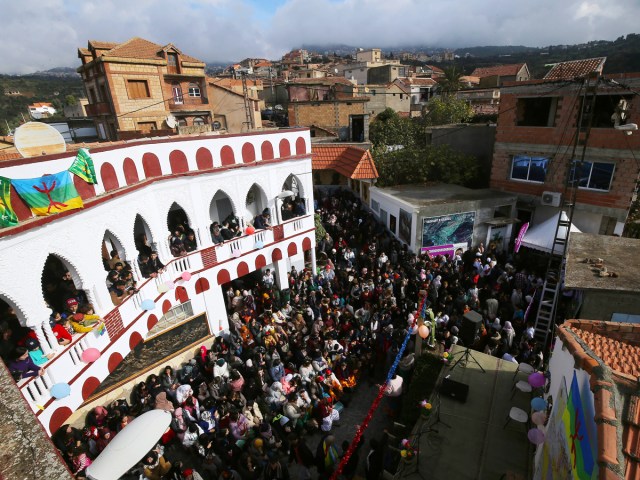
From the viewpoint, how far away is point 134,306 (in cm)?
941

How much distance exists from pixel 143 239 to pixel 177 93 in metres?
Answer: 24.6

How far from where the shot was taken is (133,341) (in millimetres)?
9492

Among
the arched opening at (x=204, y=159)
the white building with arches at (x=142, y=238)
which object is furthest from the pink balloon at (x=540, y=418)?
the arched opening at (x=204, y=159)

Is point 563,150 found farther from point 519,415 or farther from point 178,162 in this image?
point 178,162

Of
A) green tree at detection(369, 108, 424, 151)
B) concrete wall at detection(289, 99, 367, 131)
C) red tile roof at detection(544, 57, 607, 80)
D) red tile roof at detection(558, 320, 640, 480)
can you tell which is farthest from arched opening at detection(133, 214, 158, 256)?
concrete wall at detection(289, 99, 367, 131)

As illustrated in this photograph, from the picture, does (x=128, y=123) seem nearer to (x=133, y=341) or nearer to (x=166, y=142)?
(x=166, y=142)

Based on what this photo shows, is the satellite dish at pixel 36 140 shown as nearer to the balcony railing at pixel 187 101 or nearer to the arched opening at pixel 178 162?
the arched opening at pixel 178 162

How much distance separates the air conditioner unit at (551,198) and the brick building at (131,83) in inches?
853

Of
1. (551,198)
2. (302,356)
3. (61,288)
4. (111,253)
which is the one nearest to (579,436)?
(302,356)

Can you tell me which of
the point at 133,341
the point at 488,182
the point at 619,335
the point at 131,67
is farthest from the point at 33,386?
the point at 131,67

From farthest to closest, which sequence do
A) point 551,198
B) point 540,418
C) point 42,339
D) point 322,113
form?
point 322,113, point 551,198, point 42,339, point 540,418

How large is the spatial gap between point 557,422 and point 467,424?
10.2 ft

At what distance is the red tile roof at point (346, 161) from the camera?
19.3 metres

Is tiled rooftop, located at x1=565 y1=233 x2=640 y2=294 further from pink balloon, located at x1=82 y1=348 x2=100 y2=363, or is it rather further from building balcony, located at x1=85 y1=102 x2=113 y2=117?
building balcony, located at x1=85 y1=102 x2=113 y2=117
